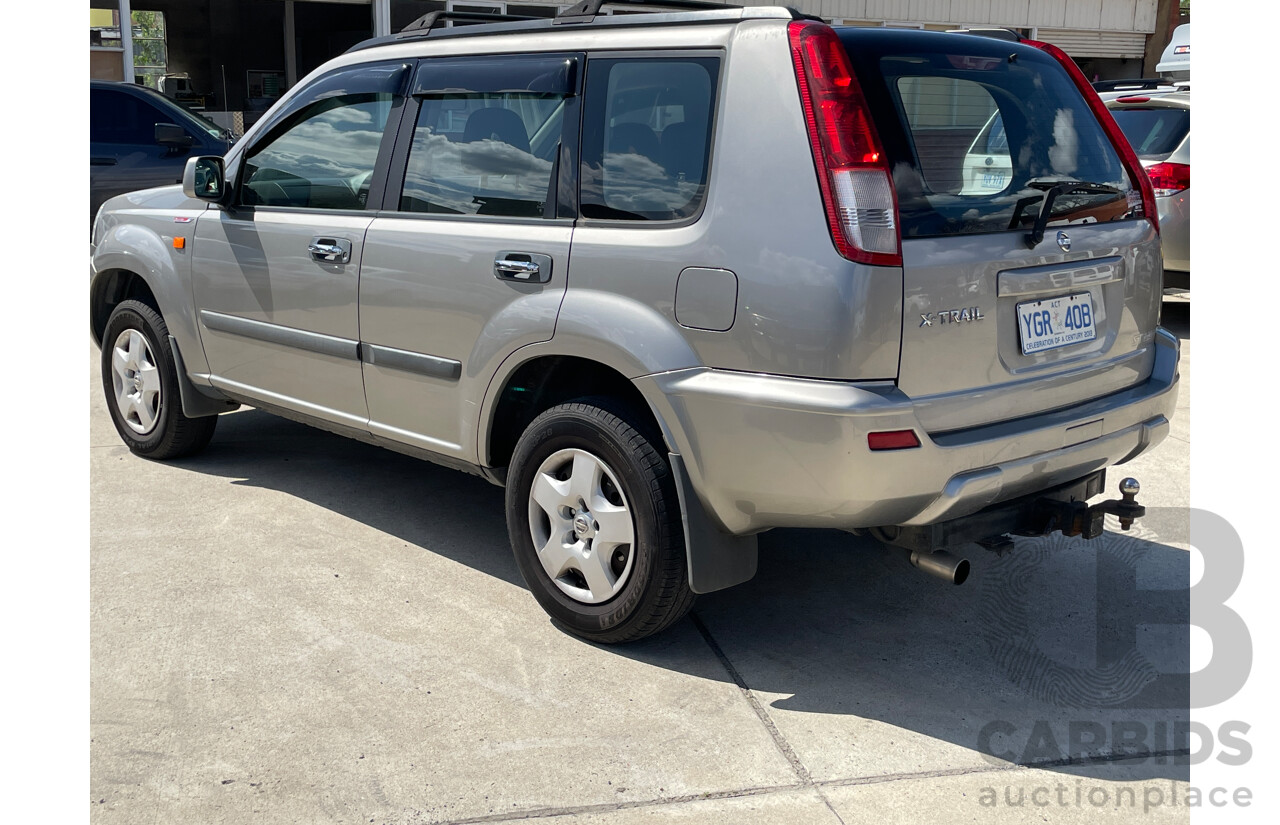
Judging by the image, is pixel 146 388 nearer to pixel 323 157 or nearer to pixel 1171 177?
pixel 323 157

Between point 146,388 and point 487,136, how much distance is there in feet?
8.35

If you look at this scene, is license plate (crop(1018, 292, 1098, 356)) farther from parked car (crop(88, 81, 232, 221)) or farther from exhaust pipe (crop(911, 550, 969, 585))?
parked car (crop(88, 81, 232, 221))

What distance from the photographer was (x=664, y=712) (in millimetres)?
3281

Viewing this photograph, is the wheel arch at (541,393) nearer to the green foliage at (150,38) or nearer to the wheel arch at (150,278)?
the wheel arch at (150,278)

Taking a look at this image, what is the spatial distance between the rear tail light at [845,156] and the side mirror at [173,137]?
918 cm

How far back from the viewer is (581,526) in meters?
3.62

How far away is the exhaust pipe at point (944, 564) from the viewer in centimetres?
325

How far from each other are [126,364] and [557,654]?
3.08m

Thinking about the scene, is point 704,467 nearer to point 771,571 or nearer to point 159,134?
point 771,571

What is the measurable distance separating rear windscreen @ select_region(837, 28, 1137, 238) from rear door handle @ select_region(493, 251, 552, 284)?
111 centimetres

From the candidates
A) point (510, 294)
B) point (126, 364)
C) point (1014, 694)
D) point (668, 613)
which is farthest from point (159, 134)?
point (1014, 694)

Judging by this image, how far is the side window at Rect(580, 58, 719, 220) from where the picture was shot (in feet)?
10.7

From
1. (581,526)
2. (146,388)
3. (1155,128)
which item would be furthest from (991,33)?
(1155,128)

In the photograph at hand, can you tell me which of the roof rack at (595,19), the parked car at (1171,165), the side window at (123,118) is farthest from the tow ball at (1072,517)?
the side window at (123,118)
